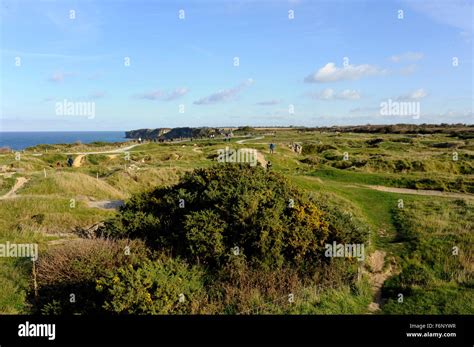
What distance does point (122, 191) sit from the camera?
28391mm

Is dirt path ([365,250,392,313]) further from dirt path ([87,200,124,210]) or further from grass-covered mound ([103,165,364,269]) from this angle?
dirt path ([87,200,124,210])

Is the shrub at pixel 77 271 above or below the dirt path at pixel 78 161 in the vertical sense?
below

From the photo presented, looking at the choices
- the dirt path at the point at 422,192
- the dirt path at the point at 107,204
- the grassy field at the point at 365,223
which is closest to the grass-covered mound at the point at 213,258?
the grassy field at the point at 365,223

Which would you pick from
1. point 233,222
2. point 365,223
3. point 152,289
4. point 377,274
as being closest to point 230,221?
point 233,222

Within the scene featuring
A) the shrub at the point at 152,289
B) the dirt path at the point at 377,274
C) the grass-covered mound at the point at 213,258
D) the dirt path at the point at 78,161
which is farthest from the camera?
the dirt path at the point at 78,161

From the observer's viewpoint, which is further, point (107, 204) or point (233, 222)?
point (107, 204)

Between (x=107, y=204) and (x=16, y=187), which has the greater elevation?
(x=16, y=187)

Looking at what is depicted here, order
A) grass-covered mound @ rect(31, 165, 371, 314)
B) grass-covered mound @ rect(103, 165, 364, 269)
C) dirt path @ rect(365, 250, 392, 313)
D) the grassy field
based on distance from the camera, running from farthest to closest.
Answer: grass-covered mound @ rect(103, 165, 364, 269), dirt path @ rect(365, 250, 392, 313), the grassy field, grass-covered mound @ rect(31, 165, 371, 314)

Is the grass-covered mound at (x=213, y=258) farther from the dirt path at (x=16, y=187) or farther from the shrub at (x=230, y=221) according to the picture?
the dirt path at (x=16, y=187)

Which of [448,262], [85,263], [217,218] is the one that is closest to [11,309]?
[85,263]

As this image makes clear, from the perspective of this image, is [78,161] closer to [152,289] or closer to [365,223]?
[365,223]

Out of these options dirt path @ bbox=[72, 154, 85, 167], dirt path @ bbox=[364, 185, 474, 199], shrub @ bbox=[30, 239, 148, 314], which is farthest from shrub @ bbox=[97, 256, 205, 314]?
dirt path @ bbox=[72, 154, 85, 167]

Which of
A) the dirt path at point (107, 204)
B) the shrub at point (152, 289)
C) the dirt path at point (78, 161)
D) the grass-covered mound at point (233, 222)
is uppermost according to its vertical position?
the dirt path at point (78, 161)

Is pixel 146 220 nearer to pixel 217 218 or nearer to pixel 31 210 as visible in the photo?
pixel 217 218
